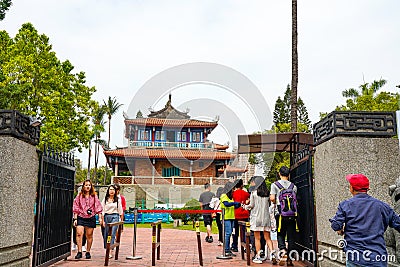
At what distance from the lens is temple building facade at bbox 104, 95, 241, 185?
117 ft

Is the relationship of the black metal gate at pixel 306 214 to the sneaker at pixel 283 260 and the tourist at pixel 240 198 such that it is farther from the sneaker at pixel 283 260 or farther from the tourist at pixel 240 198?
the tourist at pixel 240 198

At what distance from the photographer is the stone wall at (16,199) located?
5387mm

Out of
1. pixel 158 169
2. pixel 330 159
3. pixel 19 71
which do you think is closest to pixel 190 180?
pixel 158 169

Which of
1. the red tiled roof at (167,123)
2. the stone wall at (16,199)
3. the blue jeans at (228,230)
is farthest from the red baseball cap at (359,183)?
the red tiled roof at (167,123)

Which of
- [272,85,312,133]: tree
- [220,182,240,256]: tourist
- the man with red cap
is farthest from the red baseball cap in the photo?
[272,85,312,133]: tree

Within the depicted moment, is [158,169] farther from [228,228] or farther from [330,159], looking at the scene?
[330,159]

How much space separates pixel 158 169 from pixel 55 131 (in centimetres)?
1596

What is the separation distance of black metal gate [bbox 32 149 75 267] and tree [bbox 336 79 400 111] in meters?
19.2

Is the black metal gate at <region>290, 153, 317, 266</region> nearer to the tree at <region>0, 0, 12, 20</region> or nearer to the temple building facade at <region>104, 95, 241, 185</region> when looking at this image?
the tree at <region>0, 0, 12, 20</region>

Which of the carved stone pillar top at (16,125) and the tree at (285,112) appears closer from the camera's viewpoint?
the carved stone pillar top at (16,125)

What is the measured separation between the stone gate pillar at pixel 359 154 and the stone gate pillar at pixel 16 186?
15.3 ft

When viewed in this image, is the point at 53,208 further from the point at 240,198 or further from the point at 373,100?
the point at 373,100

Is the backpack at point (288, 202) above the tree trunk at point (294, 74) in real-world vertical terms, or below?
below

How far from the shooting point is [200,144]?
38406mm
